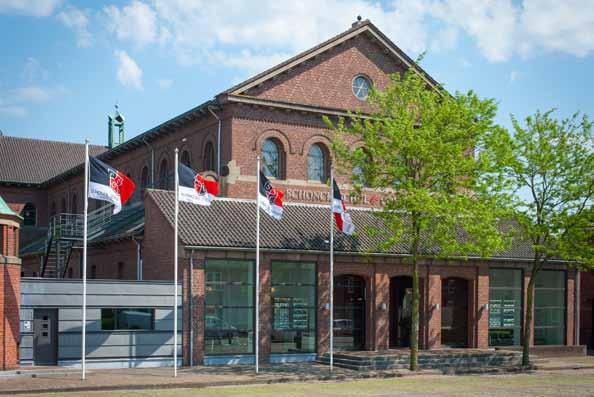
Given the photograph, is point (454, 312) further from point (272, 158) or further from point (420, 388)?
point (420, 388)

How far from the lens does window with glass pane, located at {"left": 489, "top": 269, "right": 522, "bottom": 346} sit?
39281 millimetres

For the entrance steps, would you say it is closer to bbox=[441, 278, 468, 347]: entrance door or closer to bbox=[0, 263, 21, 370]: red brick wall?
bbox=[441, 278, 468, 347]: entrance door

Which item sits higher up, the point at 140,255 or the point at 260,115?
the point at 260,115

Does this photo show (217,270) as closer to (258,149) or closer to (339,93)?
(258,149)

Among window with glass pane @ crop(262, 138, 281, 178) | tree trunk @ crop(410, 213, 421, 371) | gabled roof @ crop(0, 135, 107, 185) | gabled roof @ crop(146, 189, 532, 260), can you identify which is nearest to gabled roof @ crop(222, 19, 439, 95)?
window with glass pane @ crop(262, 138, 281, 178)

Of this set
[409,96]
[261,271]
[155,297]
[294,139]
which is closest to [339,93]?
[294,139]

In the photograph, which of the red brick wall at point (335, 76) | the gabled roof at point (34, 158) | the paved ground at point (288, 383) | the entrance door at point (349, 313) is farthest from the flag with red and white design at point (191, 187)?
the gabled roof at point (34, 158)

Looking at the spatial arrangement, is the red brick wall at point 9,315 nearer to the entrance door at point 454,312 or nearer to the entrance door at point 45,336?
the entrance door at point 45,336

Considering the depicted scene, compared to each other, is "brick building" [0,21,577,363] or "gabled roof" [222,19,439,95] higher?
"gabled roof" [222,19,439,95]

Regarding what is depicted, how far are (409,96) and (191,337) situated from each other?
40.1 ft

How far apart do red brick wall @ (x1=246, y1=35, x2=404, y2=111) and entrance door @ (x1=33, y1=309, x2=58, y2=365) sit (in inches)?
569

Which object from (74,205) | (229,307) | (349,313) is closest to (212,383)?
(229,307)

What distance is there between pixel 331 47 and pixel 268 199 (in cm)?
1303

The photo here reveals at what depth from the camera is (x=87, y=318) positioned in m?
29.8
